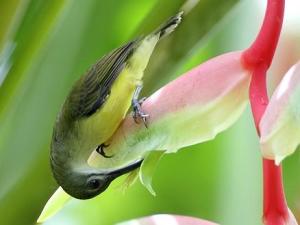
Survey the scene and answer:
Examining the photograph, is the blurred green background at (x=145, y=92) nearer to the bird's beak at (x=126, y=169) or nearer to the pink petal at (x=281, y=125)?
the bird's beak at (x=126, y=169)

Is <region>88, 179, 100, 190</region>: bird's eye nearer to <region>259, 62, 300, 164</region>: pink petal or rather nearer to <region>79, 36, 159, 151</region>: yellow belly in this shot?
<region>79, 36, 159, 151</region>: yellow belly

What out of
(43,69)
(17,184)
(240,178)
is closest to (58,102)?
(43,69)

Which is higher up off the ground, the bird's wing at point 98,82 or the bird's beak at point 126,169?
the bird's wing at point 98,82

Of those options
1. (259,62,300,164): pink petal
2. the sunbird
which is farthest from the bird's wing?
(259,62,300,164): pink petal

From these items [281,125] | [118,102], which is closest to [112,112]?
[118,102]

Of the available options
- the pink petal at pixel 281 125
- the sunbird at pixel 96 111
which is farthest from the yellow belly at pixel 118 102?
the pink petal at pixel 281 125

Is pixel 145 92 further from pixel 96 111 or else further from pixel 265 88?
pixel 265 88
